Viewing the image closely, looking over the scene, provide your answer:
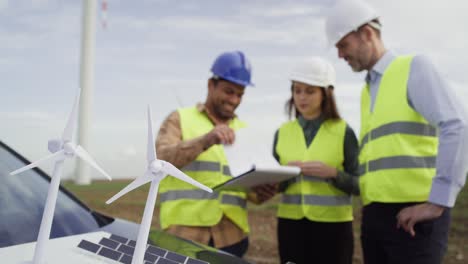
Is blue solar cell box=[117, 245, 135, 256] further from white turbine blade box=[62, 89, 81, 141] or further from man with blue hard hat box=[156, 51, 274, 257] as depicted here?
man with blue hard hat box=[156, 51, 274, 257]

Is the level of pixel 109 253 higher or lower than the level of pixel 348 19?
lower

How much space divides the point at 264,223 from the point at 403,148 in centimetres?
1072

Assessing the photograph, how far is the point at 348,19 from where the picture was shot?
3766mm

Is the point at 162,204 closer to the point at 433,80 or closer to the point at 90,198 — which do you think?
the point at 433,80

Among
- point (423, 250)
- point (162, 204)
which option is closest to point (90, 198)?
point (162, 204)

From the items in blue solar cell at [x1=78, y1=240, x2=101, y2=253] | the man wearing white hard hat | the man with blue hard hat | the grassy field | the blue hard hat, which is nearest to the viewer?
blue solar cell at [x1=78, y1=240, x2=101, y2=253]

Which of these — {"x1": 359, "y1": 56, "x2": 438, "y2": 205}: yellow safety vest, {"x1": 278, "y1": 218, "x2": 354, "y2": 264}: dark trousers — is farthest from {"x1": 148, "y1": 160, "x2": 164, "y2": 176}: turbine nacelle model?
{"x1": 278, "y1": 218, "x2": 354, "y2": 264}: dark trousers

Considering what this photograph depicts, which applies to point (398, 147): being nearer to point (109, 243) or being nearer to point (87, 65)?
point (109, 243)

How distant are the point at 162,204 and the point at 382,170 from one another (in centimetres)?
156

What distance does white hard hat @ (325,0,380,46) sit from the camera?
3736 millimetres

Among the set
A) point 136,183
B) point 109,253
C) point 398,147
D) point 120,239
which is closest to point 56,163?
point 136,183

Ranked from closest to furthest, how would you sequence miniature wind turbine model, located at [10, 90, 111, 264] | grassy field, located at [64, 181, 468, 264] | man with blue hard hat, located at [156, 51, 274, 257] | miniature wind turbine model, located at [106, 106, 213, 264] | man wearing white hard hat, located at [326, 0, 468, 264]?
miniature wind turbine model, located at [106, 106, 213, 264]
miniature wind turbine model, located at [10, 90, 111, 264]
man wearing white hard hat, located at [326, 0, 468, 264]
man with blue hard hat, located at [156, 51, 274, 257]
grassy field, located at [64, 181, 468, 264]

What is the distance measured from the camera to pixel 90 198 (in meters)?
17.5

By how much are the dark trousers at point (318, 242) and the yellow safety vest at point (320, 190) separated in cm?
5
